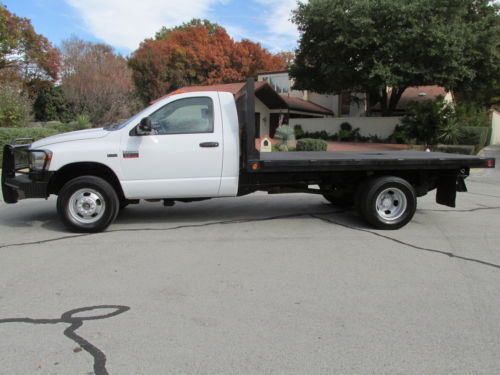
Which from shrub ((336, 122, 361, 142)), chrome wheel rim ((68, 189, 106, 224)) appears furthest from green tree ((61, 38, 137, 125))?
chrome wheel rim ((68, 189, 106, 224))

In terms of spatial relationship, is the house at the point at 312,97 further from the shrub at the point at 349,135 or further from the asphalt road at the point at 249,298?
the asphalt road at the point at 249,298

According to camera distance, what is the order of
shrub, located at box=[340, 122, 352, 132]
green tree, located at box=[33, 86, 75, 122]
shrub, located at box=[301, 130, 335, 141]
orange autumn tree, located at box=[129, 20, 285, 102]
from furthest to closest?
1. orange autumn tree, located at box=[129, 20, 285, 102]
2. green tree, located at box=[33, 86, 75, 122]
3. shrub, located at box=[301, 130, 335, 141]
4. shrub, located at box=[340, 122, 352, 132]

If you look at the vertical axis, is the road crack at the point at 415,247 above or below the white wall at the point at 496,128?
below

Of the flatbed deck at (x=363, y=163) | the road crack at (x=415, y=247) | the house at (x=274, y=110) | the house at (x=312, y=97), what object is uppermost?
the house at (x=312, y=97)

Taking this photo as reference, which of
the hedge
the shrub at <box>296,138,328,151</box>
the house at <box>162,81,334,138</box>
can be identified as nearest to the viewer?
the hedge

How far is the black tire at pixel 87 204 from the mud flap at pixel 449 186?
5.18 metres

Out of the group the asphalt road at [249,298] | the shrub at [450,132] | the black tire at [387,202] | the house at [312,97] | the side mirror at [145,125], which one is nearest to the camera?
the asphalt road at [249,298]

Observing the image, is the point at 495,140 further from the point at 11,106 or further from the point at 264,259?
the point at 264,259

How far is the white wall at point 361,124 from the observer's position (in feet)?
107

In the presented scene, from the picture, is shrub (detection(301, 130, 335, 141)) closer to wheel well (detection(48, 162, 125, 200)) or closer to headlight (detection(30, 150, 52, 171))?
wheel well (detection(48, 162, 125, 200))

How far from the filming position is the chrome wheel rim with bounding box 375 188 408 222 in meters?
7.08

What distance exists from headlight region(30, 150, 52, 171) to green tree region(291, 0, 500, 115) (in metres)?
23.3

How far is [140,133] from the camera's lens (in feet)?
21.5

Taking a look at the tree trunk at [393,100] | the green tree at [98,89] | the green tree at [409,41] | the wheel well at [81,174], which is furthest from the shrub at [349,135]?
the wheel well at [81,174]
